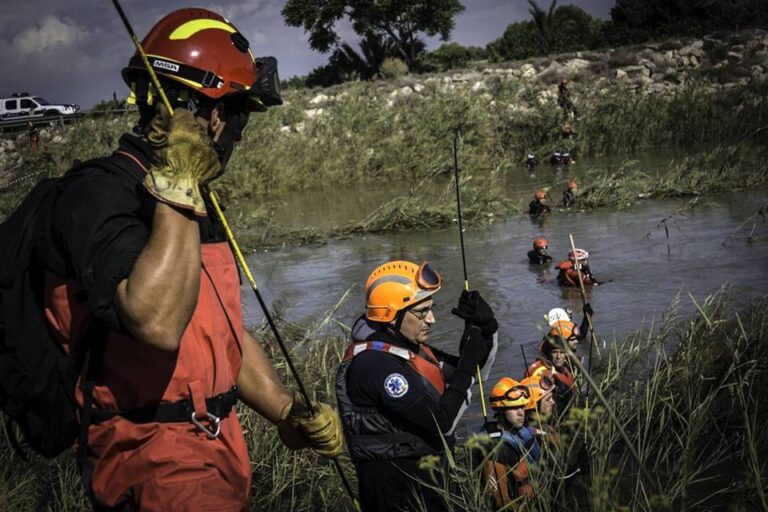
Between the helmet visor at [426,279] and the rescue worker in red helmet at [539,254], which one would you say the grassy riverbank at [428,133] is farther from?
the helmet visor at [426,279]

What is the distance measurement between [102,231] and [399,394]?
6.94 ft

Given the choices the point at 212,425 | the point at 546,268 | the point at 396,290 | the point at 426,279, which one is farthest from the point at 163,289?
the point at 546,268

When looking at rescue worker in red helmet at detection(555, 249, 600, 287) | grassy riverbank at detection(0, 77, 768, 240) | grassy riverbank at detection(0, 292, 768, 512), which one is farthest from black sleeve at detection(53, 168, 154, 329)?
grassy riverbank at detection(0, 77, 768, 240)

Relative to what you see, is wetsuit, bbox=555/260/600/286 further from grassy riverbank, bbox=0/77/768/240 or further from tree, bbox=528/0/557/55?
tree, bbox=528/0/557/55

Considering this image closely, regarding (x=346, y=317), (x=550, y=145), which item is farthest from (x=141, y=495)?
(x=550, y=145)

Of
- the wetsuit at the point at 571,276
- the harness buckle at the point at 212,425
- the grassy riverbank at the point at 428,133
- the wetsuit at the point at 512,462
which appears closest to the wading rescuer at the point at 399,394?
the wetsuit at the point at 512,462

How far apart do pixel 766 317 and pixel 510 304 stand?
4.86m

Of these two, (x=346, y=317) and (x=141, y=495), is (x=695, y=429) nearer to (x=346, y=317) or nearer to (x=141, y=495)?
(x=141, y=495)

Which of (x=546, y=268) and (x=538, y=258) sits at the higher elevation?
(x=538, y=258)

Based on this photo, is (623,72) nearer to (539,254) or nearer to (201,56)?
(539,254)

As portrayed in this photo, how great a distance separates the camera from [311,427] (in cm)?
283

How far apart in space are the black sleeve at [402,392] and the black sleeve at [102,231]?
6.51ft

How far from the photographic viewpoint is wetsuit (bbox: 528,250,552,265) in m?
11.6

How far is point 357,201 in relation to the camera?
65.9 feet
